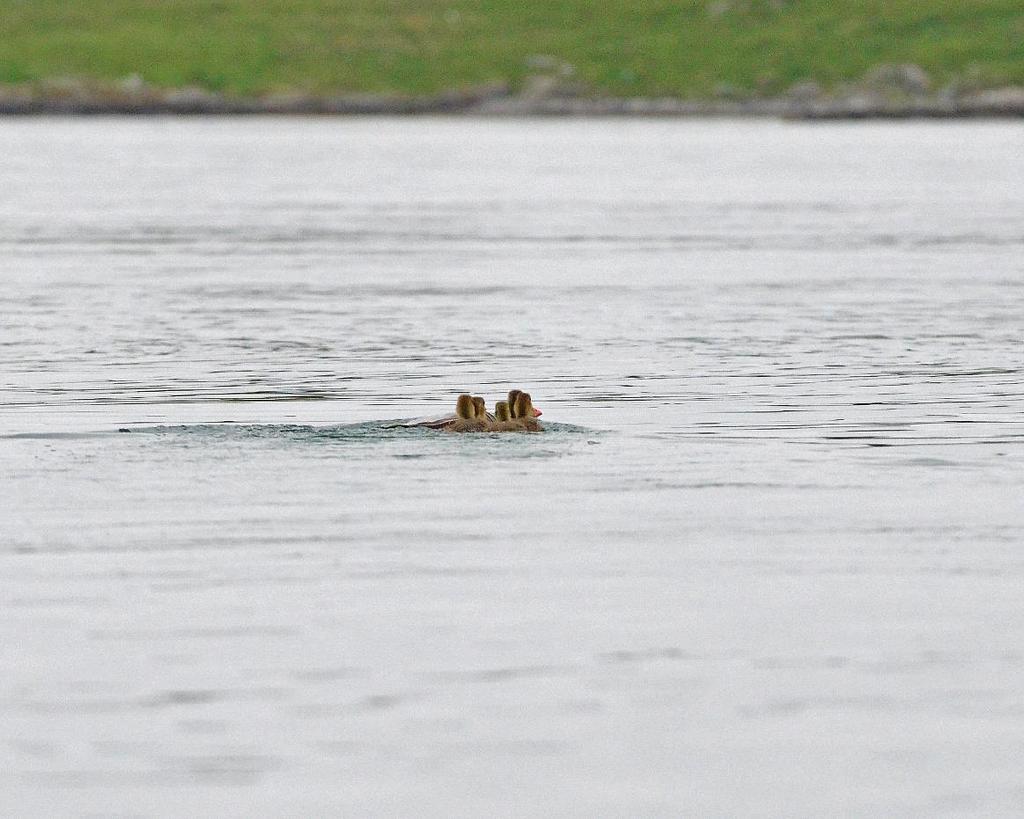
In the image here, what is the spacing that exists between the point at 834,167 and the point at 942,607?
100146 millimetres

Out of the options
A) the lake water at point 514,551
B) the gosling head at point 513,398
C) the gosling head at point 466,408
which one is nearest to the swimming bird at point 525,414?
the gosling head at point 513,398

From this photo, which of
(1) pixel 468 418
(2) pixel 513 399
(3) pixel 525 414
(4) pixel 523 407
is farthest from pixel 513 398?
(1) pixel 468 418

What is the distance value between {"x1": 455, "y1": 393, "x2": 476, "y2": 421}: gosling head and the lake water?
27 centimetres

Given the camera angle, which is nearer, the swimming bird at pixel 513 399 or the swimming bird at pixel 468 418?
the swimming bird at pixel 468 418

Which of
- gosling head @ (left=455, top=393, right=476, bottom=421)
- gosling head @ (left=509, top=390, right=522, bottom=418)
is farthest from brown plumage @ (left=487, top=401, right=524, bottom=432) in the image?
gosling head @ (left=455, top=393, right=476, bottom=421)

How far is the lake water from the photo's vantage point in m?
12.3

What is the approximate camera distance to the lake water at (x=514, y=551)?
12.3 meters

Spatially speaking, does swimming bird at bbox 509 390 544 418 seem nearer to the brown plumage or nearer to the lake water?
the brown plumage

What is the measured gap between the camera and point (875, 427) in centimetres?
2439

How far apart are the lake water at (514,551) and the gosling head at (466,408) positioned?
267 millimetres

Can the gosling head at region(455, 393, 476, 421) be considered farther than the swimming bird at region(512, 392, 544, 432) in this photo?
No

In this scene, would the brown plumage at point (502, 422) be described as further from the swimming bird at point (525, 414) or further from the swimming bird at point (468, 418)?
the swimming bird at point (468, 418)

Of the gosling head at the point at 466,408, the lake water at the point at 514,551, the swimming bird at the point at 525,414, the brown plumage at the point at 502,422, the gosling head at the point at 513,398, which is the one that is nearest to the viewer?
the lake water at the point at 514,551

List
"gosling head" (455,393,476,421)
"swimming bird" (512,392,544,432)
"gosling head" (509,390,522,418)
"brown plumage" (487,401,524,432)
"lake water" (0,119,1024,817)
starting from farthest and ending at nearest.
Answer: "brown plumage" (487,401,524,432), "swimming bird" (512,392,544,432), "gosling head" (509,390,522,418), "gosling head" (455,393,476,421), "lake water" (0,119,1024,817)
